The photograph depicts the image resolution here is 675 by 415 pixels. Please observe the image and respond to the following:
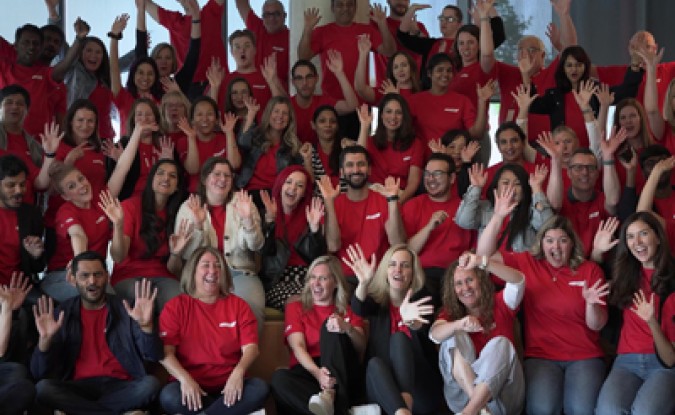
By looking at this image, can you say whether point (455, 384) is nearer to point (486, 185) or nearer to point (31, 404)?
point (486, 185)

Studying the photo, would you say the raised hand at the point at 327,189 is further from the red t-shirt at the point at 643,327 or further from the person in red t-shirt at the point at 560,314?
the red t-shirt at the point at 643,327

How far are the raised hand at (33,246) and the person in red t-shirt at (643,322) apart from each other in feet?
10.0

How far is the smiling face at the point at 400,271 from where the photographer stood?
20.0ft

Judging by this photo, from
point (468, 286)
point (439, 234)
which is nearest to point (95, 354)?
point (468, 286)

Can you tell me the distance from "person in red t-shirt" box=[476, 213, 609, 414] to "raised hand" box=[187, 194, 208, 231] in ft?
5.31

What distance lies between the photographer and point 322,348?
6051mm

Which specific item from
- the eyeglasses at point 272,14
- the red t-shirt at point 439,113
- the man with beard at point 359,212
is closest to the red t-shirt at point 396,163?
the red t-shirt at point 439,113

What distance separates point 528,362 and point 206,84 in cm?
369

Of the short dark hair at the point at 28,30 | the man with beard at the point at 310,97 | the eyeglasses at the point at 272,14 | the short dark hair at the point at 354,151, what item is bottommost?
the short dark hair at the point at 354,151

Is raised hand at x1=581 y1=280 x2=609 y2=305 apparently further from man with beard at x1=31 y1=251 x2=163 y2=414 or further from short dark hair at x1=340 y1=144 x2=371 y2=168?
man with beard at x1=31 y1=251 x2=163 y2=414

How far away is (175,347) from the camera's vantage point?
6.12 meters

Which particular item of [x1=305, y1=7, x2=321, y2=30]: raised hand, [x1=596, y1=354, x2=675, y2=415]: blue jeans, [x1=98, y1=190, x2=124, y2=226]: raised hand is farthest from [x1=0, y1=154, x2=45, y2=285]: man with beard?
[x1=596, y1=354, x2=675, y2=415]: blue jeans

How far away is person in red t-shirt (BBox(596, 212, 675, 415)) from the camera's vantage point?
5793 millimetres

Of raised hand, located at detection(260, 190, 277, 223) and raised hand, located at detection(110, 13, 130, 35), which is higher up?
raised hand, located at detection(110, 13, 130, 35)
